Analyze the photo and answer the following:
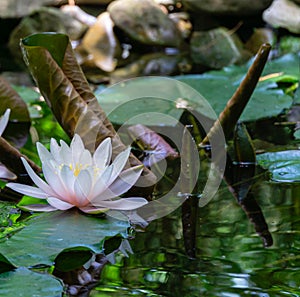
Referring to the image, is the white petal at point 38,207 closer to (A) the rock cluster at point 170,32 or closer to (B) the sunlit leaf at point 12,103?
(B) the sunlit leaf at point 12,103

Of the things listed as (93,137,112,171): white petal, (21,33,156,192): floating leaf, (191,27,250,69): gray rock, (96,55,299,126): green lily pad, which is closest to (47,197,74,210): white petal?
(93,137,112,171): white petal

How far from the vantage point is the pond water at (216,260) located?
771mm

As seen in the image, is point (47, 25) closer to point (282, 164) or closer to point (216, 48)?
point (216, 48)

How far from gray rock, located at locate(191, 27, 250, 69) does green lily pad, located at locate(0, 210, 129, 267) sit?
264 cm

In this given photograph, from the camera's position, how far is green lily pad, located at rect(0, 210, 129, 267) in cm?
82

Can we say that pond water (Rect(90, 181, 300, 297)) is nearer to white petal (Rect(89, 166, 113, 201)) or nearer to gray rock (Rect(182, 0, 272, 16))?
white petal (Rect(89, 166, 113, 201))

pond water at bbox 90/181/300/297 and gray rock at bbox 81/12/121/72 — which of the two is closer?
pond water at bbox 90/181/300/297

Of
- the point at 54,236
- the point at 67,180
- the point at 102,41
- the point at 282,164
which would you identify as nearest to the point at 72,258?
the point at 54,236

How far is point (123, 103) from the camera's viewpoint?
1970 mm

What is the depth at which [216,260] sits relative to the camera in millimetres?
857

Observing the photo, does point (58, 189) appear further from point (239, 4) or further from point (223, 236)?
→ point (239, 4)

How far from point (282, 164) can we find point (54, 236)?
1.94ft

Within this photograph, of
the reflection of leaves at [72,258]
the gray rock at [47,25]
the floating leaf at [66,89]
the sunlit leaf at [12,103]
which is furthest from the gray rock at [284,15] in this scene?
the reflection of leaves at [72,258]

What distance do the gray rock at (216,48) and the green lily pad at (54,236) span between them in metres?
2.64
